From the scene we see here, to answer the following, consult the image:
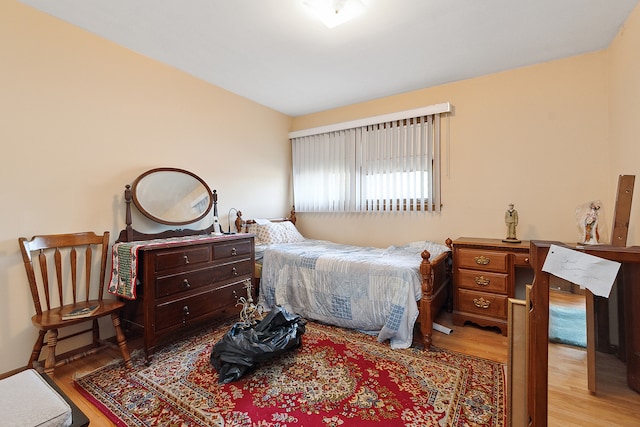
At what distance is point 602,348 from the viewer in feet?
4.18

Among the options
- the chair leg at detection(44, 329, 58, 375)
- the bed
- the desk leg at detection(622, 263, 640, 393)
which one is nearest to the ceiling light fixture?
the bed

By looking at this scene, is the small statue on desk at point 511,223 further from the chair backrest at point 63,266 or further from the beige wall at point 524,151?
the chair backrest at point 63,266

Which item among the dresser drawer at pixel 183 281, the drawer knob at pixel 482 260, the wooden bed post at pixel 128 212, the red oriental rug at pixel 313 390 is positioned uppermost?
the wooden bed post at pixel 128 212

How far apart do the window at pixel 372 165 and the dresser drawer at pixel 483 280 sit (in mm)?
A: 862

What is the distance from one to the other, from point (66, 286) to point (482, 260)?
343 cm

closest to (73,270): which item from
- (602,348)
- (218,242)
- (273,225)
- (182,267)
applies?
(182,267)

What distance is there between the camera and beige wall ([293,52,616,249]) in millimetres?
2576

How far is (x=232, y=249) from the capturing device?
8.79 feet

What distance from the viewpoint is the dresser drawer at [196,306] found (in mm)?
2137

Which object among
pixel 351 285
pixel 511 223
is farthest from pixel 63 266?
pixel 511 223

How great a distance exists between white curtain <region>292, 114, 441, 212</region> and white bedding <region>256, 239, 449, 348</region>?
635mm

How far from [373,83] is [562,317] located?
2770mm

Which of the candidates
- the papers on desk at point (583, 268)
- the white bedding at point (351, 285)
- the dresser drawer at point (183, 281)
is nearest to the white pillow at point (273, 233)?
the white bedding at point (351, 285)

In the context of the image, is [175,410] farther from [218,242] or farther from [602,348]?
[602,348]
